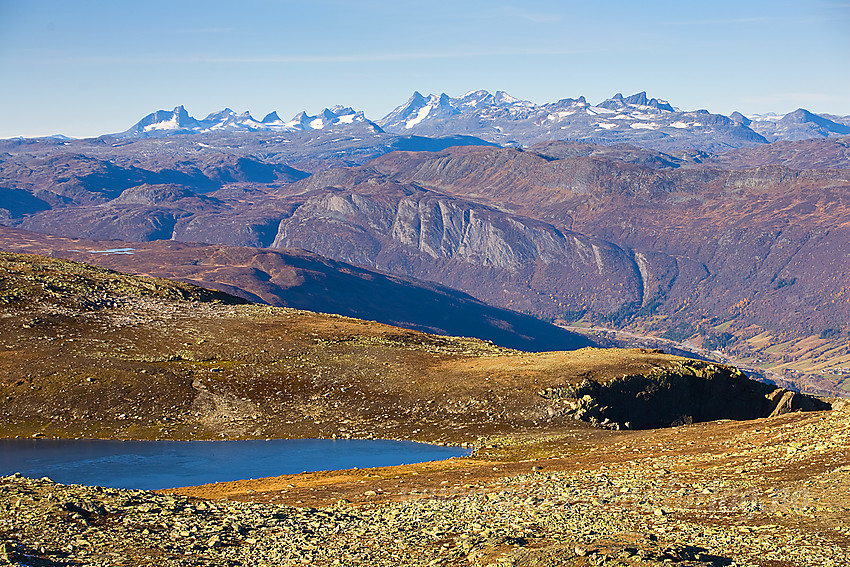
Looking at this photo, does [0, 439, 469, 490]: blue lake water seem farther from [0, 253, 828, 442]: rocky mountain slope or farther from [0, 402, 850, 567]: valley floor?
[0, 402, 850, 567]: valley floor

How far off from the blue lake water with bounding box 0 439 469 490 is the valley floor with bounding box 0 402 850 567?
41.6 feet

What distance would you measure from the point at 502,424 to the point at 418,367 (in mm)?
17821

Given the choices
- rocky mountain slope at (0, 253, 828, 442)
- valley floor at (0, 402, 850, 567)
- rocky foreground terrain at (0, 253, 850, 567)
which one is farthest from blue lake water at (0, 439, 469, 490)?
valley floor at (0, 402, 850, 567)

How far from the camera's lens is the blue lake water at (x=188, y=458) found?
75125mm

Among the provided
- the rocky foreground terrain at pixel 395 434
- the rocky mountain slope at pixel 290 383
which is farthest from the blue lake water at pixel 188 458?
the rocky foreground terrain at pixel 395 434

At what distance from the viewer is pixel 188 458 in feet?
267

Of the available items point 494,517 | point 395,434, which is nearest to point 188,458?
point 395,434

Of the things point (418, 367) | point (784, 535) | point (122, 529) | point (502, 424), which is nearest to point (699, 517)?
point (784, 535)

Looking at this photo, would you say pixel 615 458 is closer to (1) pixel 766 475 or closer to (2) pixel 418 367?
(1) pixel 766 475

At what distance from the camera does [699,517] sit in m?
44.2

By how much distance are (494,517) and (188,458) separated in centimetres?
4393

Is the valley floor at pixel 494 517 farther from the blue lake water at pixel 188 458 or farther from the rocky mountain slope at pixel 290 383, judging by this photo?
the rocky mountain slope at pixel 290 383

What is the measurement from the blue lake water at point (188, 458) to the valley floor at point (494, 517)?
41.6ft

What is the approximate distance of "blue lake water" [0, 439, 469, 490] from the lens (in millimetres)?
75125
